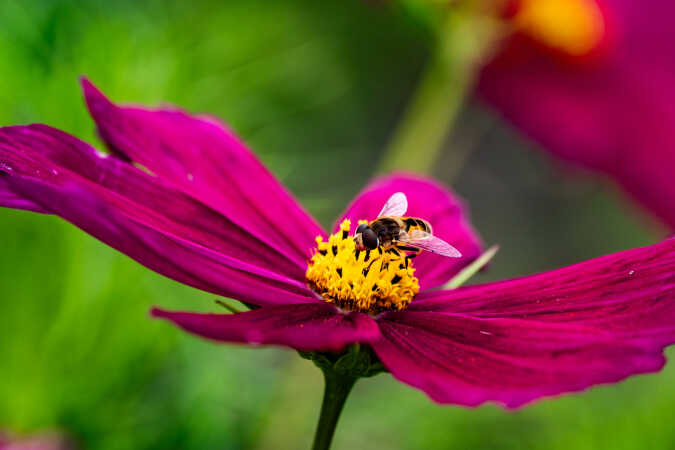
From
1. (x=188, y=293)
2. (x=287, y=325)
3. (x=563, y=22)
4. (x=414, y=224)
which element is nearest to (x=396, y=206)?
(x=414, y=224)

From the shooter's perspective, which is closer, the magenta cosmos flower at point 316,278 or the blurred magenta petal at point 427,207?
the magenta cosmos flower at point 316,278

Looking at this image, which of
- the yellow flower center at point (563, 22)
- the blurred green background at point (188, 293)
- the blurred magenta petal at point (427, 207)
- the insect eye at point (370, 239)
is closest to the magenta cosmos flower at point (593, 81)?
the yellow flower center at point (563, 22)

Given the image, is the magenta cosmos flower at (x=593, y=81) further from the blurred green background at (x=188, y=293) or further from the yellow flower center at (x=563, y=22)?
the blurred green background at (x=188, y=293)

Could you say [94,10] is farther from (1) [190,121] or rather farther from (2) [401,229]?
(2) [401,229]

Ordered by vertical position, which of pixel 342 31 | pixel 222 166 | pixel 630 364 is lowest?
pixel 630 364

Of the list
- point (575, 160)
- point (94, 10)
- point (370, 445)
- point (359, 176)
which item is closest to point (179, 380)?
point (370, 445)
